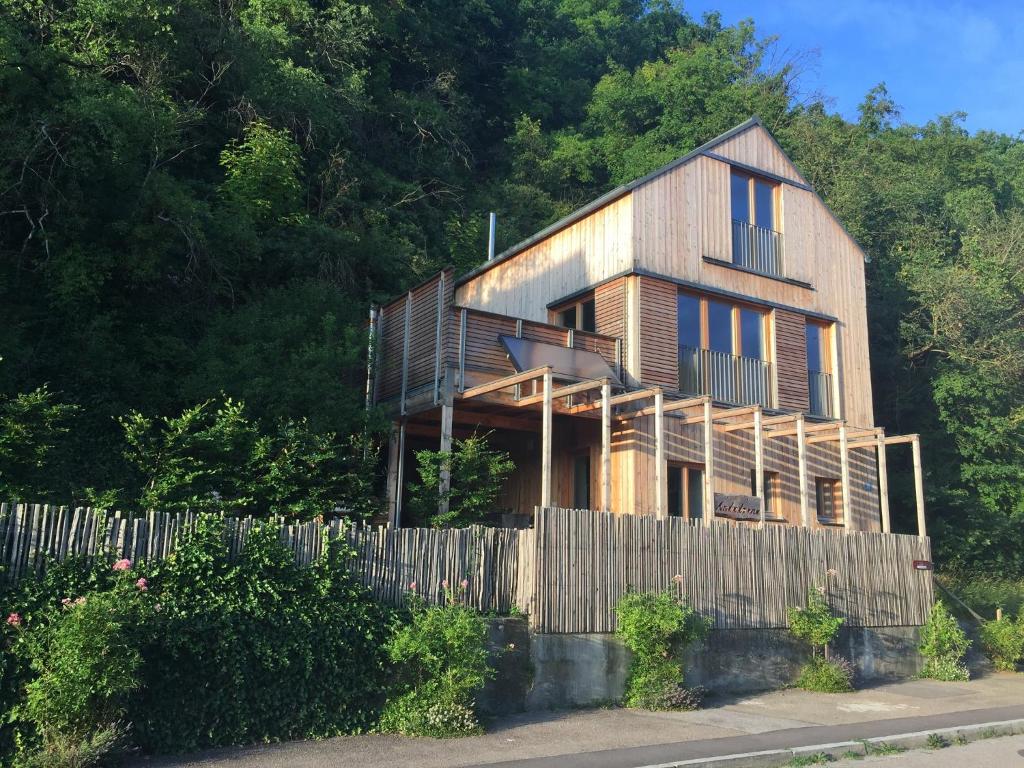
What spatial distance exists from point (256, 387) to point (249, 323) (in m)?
2.50

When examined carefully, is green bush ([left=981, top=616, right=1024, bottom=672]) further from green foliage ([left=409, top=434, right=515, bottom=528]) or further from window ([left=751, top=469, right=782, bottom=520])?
green foliage ([left=409, top=434, right=515, bottom=528])

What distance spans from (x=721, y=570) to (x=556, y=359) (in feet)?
16.1

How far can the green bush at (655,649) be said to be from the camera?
11.3 m

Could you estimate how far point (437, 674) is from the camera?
31.3 feet

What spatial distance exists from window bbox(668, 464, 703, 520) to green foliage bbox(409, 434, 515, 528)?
4352mm

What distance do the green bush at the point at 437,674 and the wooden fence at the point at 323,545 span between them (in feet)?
2.63

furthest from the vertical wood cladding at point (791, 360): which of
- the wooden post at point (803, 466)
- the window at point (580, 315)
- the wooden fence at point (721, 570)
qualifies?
the window at point (580, 315)

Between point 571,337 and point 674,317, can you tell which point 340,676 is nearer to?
point 571,337

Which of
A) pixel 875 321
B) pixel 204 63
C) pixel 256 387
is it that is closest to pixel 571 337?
pixel 256 387

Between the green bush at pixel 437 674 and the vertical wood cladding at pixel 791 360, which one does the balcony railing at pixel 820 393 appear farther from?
the green bush at pixel 437 674

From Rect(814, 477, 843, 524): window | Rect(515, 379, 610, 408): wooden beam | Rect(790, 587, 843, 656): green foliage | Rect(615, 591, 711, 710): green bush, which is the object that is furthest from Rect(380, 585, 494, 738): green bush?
Rect(814, 477, 843, 524): window

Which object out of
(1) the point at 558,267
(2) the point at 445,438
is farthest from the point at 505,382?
(1) the point at 558,267

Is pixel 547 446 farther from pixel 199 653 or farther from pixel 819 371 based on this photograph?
pixel 819 371

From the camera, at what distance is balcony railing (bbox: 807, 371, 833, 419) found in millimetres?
19641
